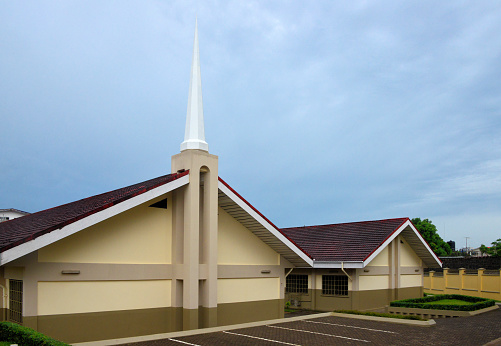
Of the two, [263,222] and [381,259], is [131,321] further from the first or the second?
[381,259]

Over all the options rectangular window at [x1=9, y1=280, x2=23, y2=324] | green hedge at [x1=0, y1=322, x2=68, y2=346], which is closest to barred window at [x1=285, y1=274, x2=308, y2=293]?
rectangular window at [x1=9, y1=280, x2=23, y2=324]

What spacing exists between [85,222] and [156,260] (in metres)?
3.59

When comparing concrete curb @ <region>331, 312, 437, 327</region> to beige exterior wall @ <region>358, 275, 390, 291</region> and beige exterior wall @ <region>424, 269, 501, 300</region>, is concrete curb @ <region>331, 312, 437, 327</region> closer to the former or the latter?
beige exterior wall @ <region>358, 275, 390, 291</region>

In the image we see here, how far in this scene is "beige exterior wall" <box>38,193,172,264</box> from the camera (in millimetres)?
14133

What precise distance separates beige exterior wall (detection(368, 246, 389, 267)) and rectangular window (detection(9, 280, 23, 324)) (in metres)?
19.4

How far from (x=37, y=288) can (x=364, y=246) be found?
59.3 feet

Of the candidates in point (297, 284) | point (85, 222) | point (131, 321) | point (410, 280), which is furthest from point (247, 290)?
point (410, 280)

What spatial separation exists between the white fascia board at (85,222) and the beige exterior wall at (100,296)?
176 centimetres

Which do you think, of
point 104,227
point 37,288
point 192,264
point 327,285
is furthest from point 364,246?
point 37,288

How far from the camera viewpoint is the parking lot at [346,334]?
576 inches

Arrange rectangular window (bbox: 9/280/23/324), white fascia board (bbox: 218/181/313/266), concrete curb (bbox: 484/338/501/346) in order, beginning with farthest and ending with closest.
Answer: white fascia board (bbox: 218/181/313/266), concrete curb (bbox: 484/338/501/346), rectangular window (bbox: 9/280/23/324)

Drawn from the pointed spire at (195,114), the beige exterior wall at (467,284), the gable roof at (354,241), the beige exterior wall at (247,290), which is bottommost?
the beige exterior wall at (467,284)

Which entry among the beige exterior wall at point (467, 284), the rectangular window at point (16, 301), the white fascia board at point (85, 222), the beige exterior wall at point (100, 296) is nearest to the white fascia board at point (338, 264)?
the beige exterior wall at point (100, 296)

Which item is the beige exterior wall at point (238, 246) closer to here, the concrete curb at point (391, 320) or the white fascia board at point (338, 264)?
the concrete curb at point (391, 320)
